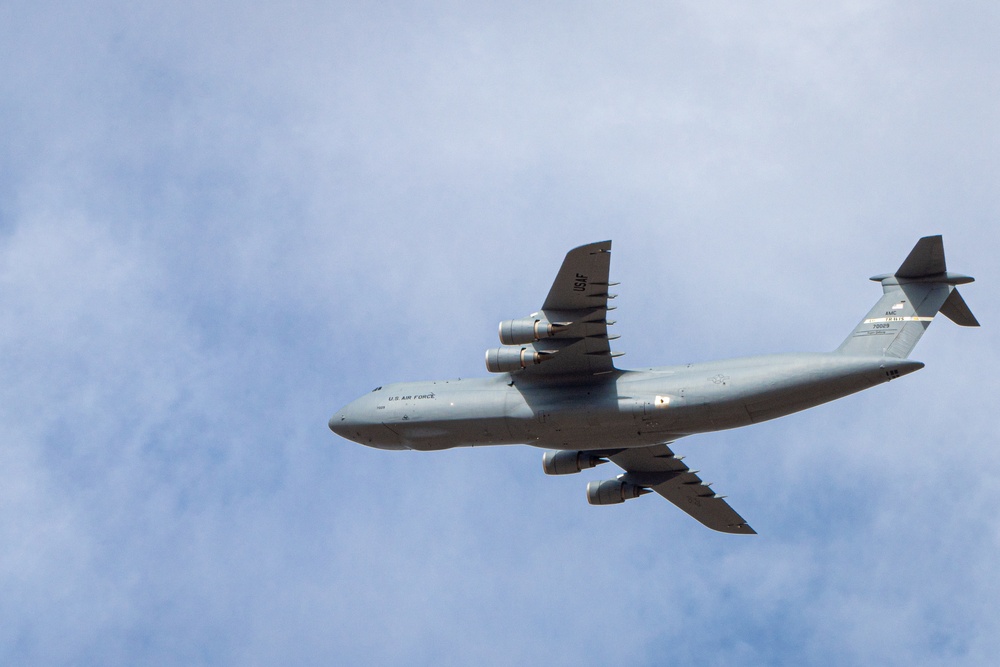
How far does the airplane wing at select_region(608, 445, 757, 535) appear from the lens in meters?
28.5

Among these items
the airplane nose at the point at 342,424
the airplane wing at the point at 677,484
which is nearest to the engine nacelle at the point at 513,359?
the airplane nose at the point at 342,424

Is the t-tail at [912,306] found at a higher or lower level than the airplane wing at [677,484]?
higher

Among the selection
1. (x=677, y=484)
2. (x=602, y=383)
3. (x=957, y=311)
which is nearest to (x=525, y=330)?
(x=602, y=383)

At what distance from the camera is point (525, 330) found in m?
24.3

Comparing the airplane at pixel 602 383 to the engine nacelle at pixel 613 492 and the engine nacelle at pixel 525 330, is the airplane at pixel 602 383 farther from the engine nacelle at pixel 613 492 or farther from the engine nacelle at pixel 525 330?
the engine nacelle at pixel 613 492

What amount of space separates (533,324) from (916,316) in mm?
6955

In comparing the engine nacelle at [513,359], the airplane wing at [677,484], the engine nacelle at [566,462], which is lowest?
the airplane wing at [677,484]

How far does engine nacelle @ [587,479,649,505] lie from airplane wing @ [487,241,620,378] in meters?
4.78

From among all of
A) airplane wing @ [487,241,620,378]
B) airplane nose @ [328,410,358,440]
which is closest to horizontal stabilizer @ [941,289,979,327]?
airplane wing @ [487,241,620,378]

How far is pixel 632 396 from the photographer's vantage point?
80.4ft

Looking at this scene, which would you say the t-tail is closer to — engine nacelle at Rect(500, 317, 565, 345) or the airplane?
the airplane

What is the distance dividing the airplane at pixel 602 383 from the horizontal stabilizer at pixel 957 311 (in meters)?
0.03

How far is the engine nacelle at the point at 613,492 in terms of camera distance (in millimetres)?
29141

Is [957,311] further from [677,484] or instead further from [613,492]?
[613,492]
